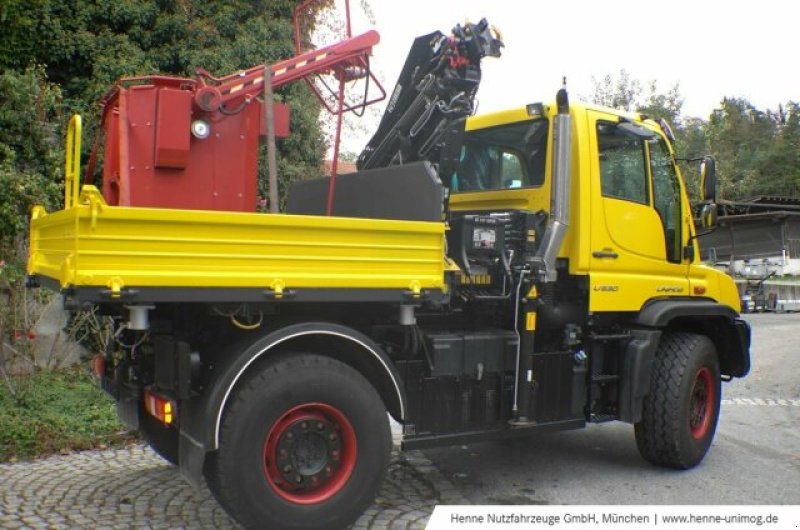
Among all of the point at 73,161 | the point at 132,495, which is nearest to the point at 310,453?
the point at 132,495

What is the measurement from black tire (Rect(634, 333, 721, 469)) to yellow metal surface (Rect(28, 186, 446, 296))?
2.41m

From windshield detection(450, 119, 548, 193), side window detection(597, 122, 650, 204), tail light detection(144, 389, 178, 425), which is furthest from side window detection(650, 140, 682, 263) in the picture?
tail light detection(144, 389, 178, 425)

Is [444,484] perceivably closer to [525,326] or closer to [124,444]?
[525,326]

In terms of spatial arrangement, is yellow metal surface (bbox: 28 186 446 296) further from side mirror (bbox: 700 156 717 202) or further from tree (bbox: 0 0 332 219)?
tree (bbox: 0 0 332 219)

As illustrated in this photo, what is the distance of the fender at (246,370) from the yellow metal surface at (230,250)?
30cm

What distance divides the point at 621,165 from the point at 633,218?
0.40 metres

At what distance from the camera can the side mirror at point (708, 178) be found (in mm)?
5633

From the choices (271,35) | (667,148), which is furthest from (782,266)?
(667,148)

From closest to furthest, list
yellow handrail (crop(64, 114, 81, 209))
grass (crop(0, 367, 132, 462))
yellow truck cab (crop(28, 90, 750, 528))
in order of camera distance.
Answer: yellow truck cab (crop(28, 90, 750, 528)) < yellow handrail (crop(64, 114, 81, 209)) < grass (crop(0, 367, 132, 462))

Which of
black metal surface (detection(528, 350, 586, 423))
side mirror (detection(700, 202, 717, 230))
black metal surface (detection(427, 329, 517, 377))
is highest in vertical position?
side mirror (detection(700, 202, 717, 230))

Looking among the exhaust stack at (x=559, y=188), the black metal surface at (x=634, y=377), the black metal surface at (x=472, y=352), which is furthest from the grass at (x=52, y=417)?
the black metal surface at (x=634, y=377)

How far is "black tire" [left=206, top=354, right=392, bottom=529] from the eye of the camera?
12.5 ft

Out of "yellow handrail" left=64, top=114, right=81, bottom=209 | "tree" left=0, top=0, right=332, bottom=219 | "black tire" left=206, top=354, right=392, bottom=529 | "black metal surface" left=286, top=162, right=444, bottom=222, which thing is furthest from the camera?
"tree" left=0, top=0, right=332, bottom=219

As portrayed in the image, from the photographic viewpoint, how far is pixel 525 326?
499 centimetres
